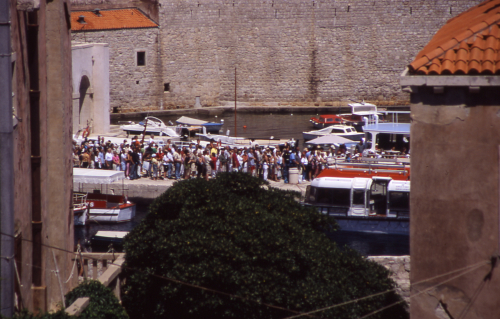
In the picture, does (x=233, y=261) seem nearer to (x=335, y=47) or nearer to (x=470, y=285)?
(x=470, y=285)

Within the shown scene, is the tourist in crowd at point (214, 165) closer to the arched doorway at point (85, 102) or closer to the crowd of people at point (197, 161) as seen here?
the crowd of people at point (197, 161)

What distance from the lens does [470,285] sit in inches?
272

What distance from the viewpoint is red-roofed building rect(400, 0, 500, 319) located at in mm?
6797

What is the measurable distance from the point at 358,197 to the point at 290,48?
85.7 ft

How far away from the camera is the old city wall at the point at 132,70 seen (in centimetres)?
3997

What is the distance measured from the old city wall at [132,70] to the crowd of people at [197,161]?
17707 millimetres

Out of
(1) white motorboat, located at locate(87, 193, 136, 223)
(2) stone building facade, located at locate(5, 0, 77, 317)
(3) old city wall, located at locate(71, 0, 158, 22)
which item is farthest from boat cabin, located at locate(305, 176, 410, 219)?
(3) old city wall, located at locate(71, 0, 158, 22)

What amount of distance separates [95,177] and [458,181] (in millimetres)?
15072

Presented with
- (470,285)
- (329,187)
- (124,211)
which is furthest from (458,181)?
(124,211)

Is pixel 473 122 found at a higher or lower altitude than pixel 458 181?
higher

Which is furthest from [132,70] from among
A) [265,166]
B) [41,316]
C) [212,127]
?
[41,316]

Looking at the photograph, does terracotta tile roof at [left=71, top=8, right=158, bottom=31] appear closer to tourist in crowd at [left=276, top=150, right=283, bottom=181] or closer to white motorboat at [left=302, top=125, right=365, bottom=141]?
white motorboat at [left=302, top=125, right=365, bottom=141]

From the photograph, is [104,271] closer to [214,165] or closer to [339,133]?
[214,165]

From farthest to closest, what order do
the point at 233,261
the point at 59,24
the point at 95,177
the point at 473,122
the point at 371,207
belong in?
the point at 95,177 → the point at 371,207 → the point at 59,24 → the point at 233,261 → the point at 473,122
